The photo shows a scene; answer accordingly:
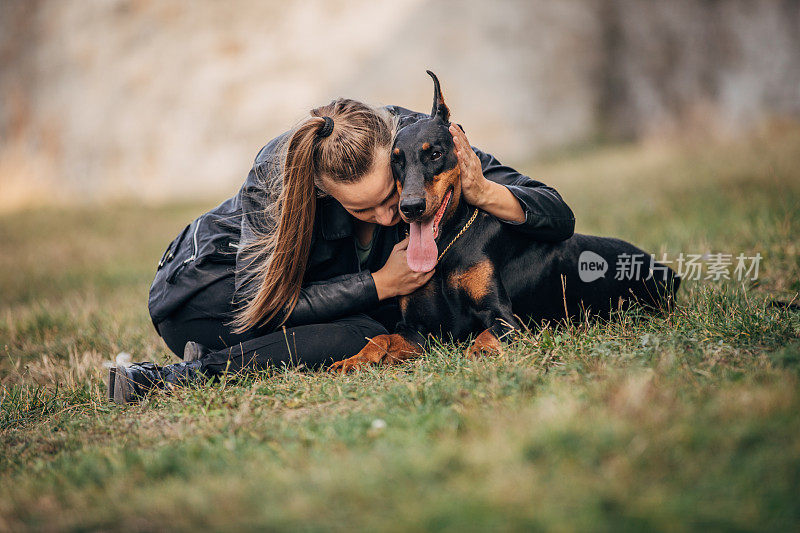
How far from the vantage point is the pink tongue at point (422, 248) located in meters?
2.59

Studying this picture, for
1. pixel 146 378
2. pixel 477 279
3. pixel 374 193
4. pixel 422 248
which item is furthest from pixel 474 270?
pixel 146 378

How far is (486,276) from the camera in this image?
274 centimetres

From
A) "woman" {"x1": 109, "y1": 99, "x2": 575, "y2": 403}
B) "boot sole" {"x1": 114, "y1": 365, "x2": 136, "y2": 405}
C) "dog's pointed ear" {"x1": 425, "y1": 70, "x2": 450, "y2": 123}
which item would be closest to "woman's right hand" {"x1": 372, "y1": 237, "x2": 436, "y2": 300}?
"woman" {"x1": 109, "y1": 99, "x2": 575, "y2": 403}

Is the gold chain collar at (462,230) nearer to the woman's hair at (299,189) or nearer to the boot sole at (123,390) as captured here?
the woman's hair at (299,189)

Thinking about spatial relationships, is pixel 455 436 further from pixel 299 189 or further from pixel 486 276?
pixel 299 189

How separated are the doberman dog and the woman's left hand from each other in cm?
3

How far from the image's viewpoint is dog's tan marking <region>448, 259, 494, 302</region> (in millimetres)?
2742

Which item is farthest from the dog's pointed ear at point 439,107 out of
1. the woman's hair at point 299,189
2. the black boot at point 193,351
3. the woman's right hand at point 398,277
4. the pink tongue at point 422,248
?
the black boot at point 193,351

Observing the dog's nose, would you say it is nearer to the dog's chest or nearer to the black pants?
the dog's chest

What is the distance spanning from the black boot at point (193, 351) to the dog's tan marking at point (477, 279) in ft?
3.82

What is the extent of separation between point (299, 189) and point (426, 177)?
54cm

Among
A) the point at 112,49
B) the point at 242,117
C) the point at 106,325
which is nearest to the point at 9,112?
A: the point at 112,49

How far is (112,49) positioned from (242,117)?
253 centimetres

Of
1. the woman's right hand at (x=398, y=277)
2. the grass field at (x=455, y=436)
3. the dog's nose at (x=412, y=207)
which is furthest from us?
the woman's right hand at (x=398, y=277)
